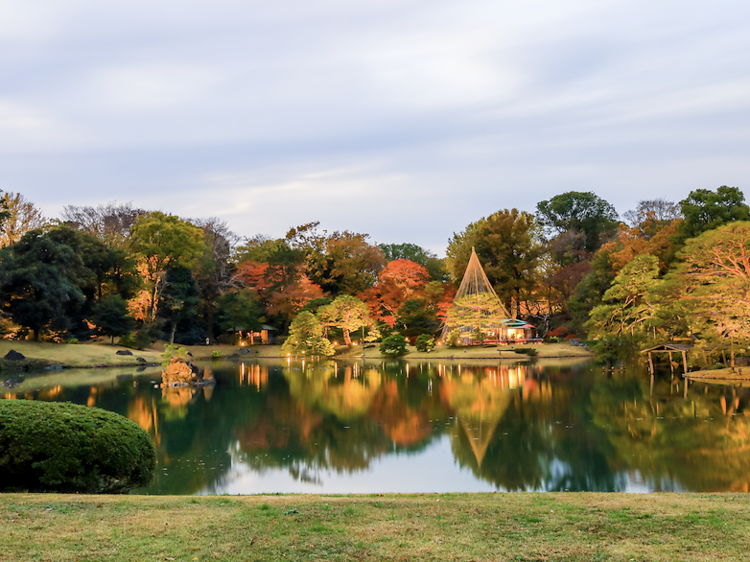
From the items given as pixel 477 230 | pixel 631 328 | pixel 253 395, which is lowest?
pixel 253 395

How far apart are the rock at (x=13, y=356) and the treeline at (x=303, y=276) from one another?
330 centimetres

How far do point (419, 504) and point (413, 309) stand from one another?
34.1m

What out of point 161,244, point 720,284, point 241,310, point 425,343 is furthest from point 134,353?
point 720,284

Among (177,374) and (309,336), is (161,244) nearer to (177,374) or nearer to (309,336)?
(309,336)

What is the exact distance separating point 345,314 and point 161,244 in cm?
1413

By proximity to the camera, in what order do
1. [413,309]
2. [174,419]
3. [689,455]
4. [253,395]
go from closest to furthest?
[689,455]
[174,419]
[253,395]
[413,309]

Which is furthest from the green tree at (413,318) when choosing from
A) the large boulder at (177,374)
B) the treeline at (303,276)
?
the large boulder at (177,374)

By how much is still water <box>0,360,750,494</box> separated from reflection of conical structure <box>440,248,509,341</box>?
11.9 meters

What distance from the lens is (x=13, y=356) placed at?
2984 cm

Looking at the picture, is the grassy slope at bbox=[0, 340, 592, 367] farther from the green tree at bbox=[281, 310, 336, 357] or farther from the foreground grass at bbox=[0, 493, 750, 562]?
the foreground grass at bbox=[0, 493, 750, 562]

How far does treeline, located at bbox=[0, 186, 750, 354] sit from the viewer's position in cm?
3038

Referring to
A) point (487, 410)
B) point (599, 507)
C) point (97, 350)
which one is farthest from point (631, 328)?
point (97, 350)

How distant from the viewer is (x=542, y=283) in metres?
45.1

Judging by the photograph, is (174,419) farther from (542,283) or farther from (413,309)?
(542,283)
